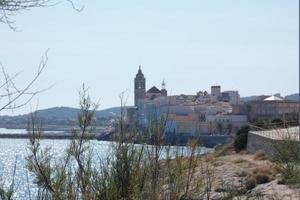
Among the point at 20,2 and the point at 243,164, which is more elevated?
the point at 20,2

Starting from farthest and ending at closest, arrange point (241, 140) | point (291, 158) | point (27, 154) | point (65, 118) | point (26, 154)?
point (241, 140) < point (291, 158) < point (65, 118) < point (26, 154) < point (27, 154)

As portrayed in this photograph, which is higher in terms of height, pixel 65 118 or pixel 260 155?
pixel 65 118

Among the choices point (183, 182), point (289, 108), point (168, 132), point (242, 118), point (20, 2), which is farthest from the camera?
point (242, 118)

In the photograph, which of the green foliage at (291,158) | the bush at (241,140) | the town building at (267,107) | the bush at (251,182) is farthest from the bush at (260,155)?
the town building at (267,107)

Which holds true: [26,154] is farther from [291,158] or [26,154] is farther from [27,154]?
[291,158]

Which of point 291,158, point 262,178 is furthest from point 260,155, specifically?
point 291,158

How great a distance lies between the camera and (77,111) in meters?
5.99

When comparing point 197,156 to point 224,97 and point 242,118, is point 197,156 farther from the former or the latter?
point 224,97

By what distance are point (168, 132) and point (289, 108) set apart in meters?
66.2

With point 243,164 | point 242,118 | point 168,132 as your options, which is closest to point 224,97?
point 242,118

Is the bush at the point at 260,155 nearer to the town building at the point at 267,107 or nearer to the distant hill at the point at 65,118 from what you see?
the distant hill at the point at 65,118

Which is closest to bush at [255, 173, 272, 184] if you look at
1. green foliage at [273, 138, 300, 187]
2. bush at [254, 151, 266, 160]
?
bush at [254, 151, 266, 160]

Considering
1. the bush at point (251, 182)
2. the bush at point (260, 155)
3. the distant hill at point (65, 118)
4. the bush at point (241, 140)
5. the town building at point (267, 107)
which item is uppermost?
the town building at point (267, 107)

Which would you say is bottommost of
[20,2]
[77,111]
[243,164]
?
[243,164]
